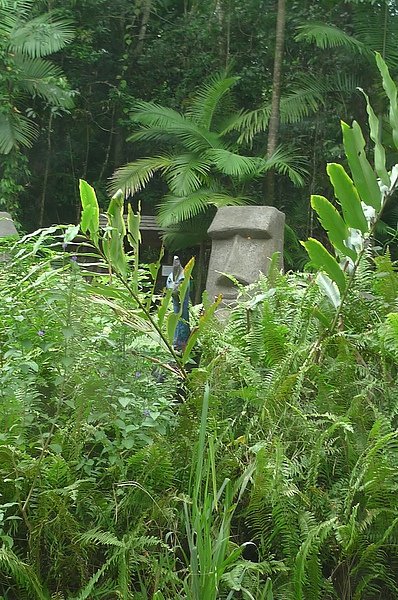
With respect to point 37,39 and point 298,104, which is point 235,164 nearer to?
point 298,104

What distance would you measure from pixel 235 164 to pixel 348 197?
782cm

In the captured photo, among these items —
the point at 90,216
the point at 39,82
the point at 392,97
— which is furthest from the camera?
the point at 39,82

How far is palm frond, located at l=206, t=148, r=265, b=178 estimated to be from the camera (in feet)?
33.7

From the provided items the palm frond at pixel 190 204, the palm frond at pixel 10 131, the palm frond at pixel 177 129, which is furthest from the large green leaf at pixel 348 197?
the palm frond at pixel 10 131

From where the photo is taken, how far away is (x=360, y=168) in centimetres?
266

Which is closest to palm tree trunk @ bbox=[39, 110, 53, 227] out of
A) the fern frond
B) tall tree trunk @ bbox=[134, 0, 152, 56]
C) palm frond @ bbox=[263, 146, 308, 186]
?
tall tree trunk @ bbox=[134, 0, 152, 56]

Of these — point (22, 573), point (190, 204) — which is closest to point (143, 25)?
point (190, 204)

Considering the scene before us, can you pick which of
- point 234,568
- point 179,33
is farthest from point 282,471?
point 179,33

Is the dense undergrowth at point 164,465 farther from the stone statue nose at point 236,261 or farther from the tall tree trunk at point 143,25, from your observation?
the tall tree trunk at point 143,25

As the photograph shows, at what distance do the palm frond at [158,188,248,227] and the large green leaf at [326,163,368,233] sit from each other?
736 centimetres

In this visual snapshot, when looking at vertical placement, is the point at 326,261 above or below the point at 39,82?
below

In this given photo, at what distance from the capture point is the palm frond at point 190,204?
10.2 m

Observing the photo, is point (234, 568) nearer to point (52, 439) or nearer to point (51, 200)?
point (52, 439)

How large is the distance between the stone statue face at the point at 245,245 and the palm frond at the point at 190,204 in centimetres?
423
